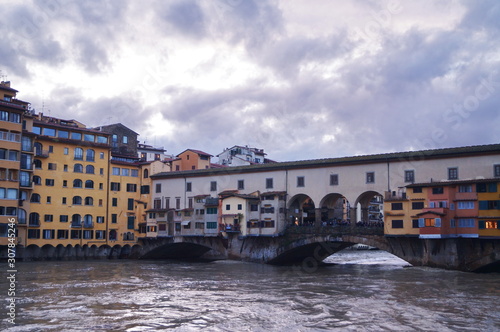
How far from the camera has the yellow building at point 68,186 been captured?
217 feet

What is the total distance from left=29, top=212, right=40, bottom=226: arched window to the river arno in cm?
Answer: 1337

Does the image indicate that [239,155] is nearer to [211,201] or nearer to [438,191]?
[211,201]

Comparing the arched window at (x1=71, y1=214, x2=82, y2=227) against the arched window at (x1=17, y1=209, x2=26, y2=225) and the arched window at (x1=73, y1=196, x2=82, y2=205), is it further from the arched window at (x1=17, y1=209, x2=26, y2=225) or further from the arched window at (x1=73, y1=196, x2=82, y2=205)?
the arched window at (x1=17, y1=209, x2=26, y2=225)

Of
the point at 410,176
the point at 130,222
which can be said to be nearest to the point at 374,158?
the point at 410,176

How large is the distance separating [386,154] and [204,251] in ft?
111

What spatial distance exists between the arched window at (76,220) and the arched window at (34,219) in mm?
4781

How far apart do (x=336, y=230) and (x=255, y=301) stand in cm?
2548

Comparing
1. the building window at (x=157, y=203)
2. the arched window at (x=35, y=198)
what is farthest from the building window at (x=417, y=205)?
the arched window at (x=35, y=198)

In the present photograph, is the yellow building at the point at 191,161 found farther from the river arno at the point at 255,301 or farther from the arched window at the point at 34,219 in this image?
the river arno at the point at 255,301

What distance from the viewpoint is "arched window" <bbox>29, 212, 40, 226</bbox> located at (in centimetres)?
6497

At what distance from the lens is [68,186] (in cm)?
6938

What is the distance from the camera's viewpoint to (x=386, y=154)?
58125 millimetres

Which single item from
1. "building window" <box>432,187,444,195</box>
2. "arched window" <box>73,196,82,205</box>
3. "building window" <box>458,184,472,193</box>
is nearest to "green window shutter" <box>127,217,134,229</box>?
"arched window" <box>73,196,82,205</box>

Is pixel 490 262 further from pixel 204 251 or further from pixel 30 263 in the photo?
pixel 30 263
